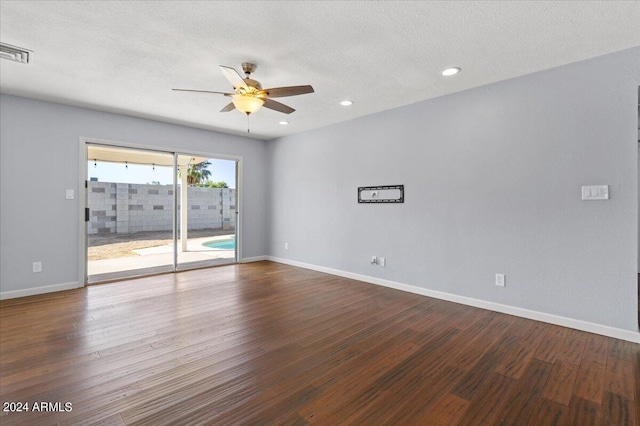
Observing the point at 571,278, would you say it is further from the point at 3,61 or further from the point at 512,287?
the point at 3,61

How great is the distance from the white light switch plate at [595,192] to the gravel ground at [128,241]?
5461mm

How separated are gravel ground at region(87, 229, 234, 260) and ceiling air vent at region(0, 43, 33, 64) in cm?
291

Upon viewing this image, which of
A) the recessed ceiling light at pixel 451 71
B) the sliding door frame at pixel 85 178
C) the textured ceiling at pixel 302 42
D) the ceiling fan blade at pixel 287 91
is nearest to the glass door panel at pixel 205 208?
the sliding door frame at pixel 85 178

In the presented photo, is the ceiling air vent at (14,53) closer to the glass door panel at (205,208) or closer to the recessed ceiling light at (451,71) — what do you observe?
the glass door panel at (205,208)

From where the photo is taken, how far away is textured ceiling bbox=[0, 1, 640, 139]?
207 centimetres

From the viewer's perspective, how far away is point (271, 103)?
3.04m

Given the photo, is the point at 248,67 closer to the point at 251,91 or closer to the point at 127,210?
the point at 251,91

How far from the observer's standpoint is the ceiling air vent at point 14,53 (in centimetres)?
254

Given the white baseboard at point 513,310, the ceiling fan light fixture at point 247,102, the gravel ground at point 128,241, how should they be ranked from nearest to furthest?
the white baseboard at point 513,310
the ceiling fan light fixture at point 247,102
the gravel ground at point 128,241

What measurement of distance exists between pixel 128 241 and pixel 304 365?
5.21 m

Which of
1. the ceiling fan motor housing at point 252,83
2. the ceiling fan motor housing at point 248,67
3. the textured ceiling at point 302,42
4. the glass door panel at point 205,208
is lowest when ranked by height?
the glass door panel at point 205,208

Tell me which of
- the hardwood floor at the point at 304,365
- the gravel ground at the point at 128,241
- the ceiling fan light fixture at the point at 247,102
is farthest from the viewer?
the gravel ground at the point at 128,241

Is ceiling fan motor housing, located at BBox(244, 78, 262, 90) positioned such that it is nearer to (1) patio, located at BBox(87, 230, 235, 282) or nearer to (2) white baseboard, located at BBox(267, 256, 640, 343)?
(2) white baseboard, located at BBox(267, 256, 640, 343)

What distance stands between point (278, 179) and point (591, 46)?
4.88m
